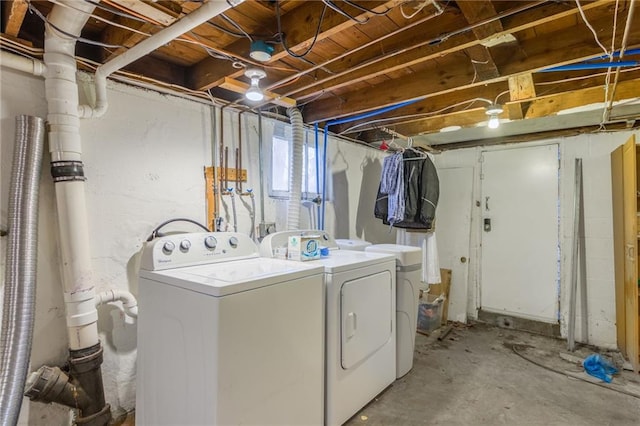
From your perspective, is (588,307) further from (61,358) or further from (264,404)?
Answer: (61,358)

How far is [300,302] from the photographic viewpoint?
163 centimetres

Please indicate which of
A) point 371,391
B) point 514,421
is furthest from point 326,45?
point 514,421

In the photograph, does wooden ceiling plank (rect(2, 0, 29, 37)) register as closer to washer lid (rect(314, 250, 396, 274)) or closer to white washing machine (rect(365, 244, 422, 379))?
washer lid (rect(314, 250, 396, 274))

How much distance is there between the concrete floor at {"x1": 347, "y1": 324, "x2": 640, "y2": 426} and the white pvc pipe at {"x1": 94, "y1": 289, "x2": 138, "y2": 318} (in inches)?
56.3

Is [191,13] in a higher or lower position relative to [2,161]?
higher

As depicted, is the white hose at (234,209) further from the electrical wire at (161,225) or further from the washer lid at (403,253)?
the washer lid at (403,253)

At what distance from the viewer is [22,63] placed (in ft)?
4.95

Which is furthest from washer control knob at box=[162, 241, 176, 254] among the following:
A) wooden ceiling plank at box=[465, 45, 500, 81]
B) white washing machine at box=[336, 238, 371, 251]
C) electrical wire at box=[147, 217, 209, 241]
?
wooden ceiling plank at box=[465, 45, 500, 81]

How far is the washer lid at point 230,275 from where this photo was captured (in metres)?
1.37

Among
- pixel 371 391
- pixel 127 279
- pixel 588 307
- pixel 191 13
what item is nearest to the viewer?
pixel 191 13

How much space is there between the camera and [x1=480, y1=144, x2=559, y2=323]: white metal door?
348cm

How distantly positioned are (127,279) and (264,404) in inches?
42.4

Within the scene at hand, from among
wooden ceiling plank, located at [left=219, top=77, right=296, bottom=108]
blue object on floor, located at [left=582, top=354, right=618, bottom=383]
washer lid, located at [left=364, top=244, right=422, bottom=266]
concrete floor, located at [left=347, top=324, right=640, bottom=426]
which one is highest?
wooden ceiling plank, located at [left=219, top=77, right=296, bottom=108]

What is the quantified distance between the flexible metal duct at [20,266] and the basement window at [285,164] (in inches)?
58.2
